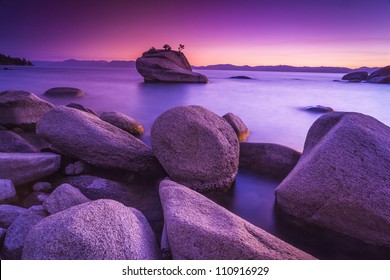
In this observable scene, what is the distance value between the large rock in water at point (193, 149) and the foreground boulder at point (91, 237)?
4.97 ft

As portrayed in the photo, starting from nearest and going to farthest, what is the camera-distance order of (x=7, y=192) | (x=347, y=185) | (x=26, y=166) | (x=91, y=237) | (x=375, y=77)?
(x=91, y=237), (x=347, y=185), (x=7, y=192), (x=26, y=166), (x=375, y=77)

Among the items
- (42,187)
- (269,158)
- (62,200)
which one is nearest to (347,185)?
(269,158)

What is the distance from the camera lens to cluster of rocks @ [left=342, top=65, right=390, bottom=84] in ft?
121

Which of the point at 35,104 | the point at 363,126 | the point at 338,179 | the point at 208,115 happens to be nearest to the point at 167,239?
the point at 338,179

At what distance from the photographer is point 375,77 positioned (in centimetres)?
3941

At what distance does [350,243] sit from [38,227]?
298cm

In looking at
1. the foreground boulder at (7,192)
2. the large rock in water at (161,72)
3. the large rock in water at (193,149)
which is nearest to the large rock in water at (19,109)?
the foreground boulder at (7,192)

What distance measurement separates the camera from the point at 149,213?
137 inches

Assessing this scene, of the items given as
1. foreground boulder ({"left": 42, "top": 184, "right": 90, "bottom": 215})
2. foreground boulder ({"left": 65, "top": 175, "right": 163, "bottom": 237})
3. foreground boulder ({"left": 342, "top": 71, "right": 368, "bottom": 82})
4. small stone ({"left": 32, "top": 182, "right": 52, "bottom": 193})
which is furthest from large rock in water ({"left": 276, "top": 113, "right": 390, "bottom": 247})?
foreground boulder ({"left": 342, "top": 71, "right": 368, "bottom": 82})

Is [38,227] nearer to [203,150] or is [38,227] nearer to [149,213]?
[149,213]

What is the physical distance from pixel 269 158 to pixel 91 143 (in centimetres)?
293

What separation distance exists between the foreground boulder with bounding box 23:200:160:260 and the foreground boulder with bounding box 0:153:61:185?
5.95 ft

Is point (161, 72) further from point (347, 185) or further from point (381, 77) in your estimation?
point (381, 77)

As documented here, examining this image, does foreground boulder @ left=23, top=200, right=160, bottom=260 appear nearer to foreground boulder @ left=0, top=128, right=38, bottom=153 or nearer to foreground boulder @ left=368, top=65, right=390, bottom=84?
foreground boulder @ left=0, top=128, right=38, bottom=153
